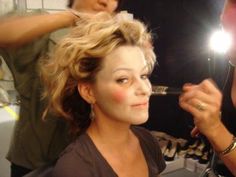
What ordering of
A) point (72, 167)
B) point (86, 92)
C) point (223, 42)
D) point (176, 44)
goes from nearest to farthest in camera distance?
1. point (72, 167)
2. point (86, 92)
3. point (223, 42)
4. point (176, 44)

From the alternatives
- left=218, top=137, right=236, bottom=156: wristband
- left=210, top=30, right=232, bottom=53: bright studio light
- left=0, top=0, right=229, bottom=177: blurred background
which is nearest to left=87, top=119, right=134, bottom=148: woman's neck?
left=218, top=137, right=236, bottom=156: wristband

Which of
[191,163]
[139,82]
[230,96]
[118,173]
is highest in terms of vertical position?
[139,82]

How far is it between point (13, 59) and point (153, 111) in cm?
98

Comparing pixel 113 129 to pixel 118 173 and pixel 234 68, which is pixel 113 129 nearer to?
pixel 118 173

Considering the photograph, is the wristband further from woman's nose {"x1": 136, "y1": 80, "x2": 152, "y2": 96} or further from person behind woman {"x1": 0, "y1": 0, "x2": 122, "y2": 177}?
person behind woman {"x1": 0, "y1": 0, "x2": 122, "y2": 177}

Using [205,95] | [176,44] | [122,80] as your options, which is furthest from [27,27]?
[176,44]

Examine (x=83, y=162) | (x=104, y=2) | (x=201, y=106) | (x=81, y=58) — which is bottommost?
(x=83, y=162)

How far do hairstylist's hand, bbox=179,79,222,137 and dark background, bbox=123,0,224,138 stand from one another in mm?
672

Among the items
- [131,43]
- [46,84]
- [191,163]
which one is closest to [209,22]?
[191,163]

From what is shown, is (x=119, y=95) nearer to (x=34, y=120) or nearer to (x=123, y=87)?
(x=123, y=87)

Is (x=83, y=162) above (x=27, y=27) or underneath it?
underneath

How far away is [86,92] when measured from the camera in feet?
2.75

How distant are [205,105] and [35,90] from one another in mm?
472

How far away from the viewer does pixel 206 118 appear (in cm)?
81
